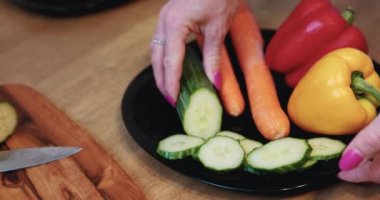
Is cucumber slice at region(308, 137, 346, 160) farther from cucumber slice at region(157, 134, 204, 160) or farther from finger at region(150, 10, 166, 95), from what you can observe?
finger at region(150, 10, 166, 95)

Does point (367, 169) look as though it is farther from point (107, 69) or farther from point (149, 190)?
point (107, 69)

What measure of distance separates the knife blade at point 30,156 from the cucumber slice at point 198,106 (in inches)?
8.8

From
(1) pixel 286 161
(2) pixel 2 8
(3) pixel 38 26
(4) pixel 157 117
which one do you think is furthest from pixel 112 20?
(1) pixel 286 161

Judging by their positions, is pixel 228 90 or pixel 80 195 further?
pixel 228 90

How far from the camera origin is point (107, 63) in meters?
1.31

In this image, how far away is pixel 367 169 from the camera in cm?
83

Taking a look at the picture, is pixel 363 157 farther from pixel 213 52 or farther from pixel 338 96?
pixel 213 52

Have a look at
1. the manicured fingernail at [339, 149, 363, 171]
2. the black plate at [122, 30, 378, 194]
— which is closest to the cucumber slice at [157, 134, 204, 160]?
the black plate at [122, 30, 378, 194]

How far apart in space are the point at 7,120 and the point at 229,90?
1.55 feet

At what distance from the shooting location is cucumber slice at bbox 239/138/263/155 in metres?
0.92

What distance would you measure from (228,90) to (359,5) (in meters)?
0.60

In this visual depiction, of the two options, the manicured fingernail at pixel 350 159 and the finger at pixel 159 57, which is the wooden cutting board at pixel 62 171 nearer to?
the finger at pixel 159 57

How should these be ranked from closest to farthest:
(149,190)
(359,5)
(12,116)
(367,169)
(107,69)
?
(367,169) < (149,190) < (12,116) < (107,69) < (359,5)

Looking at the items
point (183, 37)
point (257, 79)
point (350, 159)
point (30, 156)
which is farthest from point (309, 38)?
point (30, 156)
